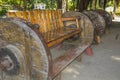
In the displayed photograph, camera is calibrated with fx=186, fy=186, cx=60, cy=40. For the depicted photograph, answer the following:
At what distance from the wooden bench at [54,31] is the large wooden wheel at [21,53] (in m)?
0.12

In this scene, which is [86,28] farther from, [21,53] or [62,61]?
[21,53]

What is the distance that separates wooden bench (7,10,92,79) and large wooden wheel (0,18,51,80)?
0.39 ft

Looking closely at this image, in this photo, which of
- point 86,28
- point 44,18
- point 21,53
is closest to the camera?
point 21,53

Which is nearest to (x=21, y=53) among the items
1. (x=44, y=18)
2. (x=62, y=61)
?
(x=62, y=61)

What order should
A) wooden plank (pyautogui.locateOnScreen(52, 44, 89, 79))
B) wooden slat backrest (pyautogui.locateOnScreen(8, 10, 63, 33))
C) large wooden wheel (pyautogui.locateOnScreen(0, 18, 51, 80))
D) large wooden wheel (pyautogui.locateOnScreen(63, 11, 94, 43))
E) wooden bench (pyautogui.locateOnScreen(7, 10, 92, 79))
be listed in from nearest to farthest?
large wooden wheel (pyautogui.locateOnScreen(0, 18, 51, 80)), wooden plank (pyautogui.locateOnScreen(52, 44, 89, 79)), wooden bench (pyautogui.locateOnScreen(7, 10, 92, 79)), wooden slat backrest (pyautogui.locateOnScreen(8, 10, 63, 33)), large wooden wheel (pyautogui.locateOnScreen(63, 11, 94, 43))

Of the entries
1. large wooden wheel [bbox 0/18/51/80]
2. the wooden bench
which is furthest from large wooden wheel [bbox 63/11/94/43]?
large wooden wheel [bbox 0/18/51/80]

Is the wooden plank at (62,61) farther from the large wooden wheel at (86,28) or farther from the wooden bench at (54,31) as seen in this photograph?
the large wooden wheel at (86,28)

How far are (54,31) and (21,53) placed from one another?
62.3 inches

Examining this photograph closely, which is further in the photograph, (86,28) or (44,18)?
(86,28)

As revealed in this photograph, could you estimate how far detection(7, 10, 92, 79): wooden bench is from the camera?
8.98 feet

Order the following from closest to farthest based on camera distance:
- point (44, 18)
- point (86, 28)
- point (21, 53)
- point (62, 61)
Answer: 1. point (21, 53)
2. point (62, 61)
3. point (44, 18)
4. point (86, 28)

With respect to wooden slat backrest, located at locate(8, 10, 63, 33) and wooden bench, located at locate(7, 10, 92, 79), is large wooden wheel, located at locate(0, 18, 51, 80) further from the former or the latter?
wooden slat backrest, located at locate(8, 10, 63, 33)

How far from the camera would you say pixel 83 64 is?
13.0ft

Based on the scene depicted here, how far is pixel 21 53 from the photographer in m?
2.18
